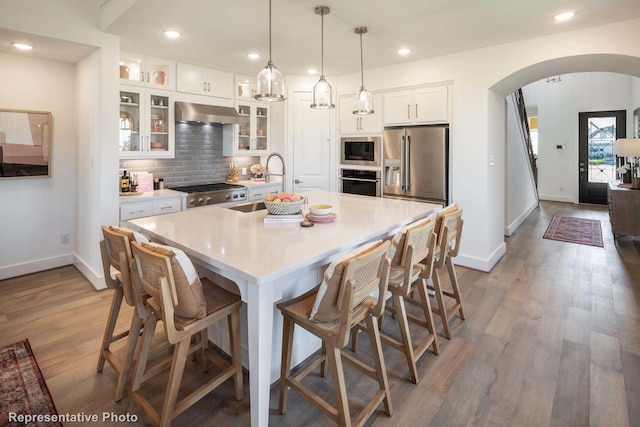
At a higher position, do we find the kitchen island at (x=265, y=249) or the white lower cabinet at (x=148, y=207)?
the white lower cabinet at (x=148, y=207)

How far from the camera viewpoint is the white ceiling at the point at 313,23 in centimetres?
274

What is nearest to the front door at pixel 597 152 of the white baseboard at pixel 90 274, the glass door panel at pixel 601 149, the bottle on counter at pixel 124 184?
the glass door panel at pixel 601 149

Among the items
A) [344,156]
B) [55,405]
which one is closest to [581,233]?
[344,156]

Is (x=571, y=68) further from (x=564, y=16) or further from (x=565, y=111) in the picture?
(x=565, y=111)

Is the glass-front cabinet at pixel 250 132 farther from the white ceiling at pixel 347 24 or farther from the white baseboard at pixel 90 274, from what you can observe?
the white baseboard at pixel 90 274

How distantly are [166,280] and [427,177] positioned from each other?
353 centimetres

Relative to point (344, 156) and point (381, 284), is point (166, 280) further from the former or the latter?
point (344, 156)

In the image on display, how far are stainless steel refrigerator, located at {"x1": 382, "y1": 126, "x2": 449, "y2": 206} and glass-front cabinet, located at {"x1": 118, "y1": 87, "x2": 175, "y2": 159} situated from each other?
2.72 metres

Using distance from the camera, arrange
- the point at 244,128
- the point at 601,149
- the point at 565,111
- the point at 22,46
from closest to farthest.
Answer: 1. the point at 22,46
2. the point at 244,128
3. the point at 601,149
4. the point at 565,111

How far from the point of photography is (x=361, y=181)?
4930 millimetres

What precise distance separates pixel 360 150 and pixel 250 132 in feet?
5.27

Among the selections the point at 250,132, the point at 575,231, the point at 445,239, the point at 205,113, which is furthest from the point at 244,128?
the point at 575,231

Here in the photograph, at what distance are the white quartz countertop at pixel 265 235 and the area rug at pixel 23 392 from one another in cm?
104

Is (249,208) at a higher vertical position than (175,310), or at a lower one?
higher
